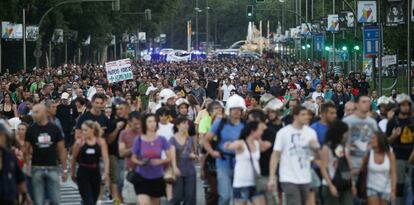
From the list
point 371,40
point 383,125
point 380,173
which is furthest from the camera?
point 371,40

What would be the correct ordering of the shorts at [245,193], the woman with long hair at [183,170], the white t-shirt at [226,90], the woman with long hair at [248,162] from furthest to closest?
the white t-shirt at [226,90] → the woman with long hair at [183,170] → the shorts at [245,193] → the woman with long hair at [248,162]

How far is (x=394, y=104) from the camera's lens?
19172 millimetres

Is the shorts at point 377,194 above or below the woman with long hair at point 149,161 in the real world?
below

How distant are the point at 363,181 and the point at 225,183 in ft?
6.94

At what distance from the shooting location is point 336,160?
1541 cm

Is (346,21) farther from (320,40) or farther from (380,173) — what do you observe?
(380,173)

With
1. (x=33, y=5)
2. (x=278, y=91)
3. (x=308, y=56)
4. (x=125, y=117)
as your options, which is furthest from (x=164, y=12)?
(x=125, y=117)

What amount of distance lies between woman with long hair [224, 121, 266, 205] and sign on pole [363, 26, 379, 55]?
2102 cm

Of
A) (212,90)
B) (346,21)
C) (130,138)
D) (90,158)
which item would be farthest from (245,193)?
(346,21)

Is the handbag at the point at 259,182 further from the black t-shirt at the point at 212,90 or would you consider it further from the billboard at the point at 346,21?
the billboard at the point at 346,21

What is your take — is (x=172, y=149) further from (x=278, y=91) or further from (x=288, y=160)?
(x=278, y=91)

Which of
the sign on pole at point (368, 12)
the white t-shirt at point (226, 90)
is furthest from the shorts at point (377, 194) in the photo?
the sign on pole at point (368, 12)

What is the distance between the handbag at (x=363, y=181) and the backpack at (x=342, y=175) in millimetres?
102

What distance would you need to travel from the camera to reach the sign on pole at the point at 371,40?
36.7 meters
